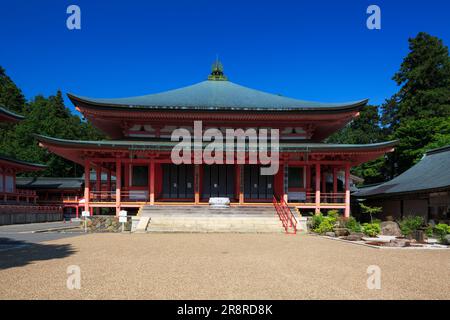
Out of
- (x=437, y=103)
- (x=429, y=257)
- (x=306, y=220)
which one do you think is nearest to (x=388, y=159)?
(x=437, y=103)

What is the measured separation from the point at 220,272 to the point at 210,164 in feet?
62.1

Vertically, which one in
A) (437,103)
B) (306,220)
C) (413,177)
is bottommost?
(306,220)

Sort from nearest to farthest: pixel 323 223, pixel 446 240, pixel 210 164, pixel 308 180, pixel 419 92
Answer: pixel 446 240, pixel 323 223, pixel 210 164, pixel 308 180, pixel 419 92

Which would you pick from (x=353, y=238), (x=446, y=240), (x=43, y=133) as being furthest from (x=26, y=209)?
(x=446, y=240)

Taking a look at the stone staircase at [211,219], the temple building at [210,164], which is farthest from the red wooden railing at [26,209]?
the stone staircase at [211,219]

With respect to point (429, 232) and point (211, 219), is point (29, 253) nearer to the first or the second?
point (211, 219)

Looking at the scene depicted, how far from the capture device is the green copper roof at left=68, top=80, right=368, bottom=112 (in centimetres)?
2658

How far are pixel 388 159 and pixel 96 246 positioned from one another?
4235 centimetres

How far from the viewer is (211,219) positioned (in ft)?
72.1

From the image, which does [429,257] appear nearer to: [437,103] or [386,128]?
[437,103]

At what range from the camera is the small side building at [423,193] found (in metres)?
21.6

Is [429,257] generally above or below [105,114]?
below

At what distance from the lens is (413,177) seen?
2717 cm
